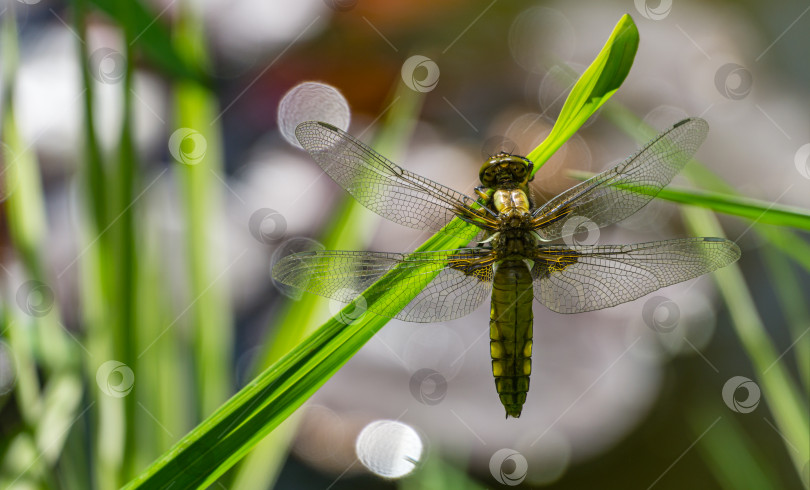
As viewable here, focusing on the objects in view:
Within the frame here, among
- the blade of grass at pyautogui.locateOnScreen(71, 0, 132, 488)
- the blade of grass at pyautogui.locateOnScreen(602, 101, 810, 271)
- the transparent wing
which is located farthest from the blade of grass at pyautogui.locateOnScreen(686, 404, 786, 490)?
the blade of grass at pyautogui.locateOnScreen(71, 0, 132, 488)

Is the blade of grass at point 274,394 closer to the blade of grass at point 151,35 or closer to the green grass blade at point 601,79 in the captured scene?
the green grass blade at point 601,79

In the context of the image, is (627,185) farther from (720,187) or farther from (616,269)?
(720,187)

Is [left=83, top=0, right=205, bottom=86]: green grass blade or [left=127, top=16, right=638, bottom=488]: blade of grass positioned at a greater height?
[left=83, top=0, right=205, bottom=86]: green grass blade

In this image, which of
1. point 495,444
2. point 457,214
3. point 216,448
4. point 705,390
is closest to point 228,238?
point 495,444

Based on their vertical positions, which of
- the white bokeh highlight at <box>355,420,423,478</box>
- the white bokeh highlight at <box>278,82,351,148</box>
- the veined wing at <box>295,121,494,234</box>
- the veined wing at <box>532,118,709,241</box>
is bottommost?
the white bokeh highlight at <box>355,420,423,478</box>

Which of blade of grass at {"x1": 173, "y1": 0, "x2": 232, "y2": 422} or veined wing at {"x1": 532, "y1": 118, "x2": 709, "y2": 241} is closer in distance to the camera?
veined wing at {"x1": 532, "y1": 118, "x2": 709, "y2": 241}

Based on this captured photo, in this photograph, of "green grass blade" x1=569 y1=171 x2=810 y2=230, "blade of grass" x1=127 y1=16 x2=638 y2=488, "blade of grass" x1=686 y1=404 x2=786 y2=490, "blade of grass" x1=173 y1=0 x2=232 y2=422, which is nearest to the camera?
"blade of grass" x1=127 y1=16 x2=638 y2=488

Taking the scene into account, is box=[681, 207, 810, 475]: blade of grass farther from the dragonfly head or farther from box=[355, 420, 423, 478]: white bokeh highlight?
box=[355, 420, 423, 478]: white bokeh highlight

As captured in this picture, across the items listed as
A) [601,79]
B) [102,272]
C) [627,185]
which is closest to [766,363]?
[627,185]
